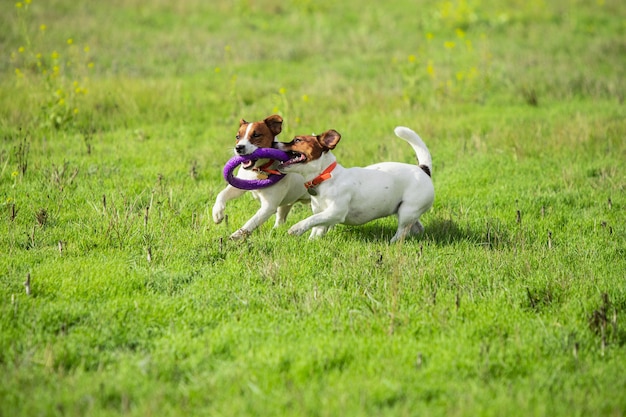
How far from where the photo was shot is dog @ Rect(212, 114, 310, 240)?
6.77 m

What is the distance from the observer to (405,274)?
231 inches

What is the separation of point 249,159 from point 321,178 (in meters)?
0.71

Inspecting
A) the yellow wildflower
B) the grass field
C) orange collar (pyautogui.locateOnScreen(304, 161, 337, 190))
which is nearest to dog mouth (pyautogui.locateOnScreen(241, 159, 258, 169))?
orange collar (pyautogui.locateOnScreen(304, 161, 337, 190))

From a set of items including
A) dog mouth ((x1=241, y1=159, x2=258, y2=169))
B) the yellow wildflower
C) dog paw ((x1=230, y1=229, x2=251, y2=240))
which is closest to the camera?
dog paw ((x1=230, y1=229, x2=251, y2=240))

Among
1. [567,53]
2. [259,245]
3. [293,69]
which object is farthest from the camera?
[567,53]

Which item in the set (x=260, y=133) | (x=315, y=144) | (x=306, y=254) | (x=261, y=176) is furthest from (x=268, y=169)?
(x=306, y=254)

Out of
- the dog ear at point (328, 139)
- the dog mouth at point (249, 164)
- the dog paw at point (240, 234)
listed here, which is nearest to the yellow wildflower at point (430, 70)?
the dog ear at point (328, 139)

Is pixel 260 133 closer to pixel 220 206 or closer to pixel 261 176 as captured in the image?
pixel 261 176

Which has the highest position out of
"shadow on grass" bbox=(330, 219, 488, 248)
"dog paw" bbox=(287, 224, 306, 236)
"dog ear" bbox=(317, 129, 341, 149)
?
"dog ear" bbox=(317, 129, 341, 149)

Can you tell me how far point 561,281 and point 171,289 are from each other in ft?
10.2

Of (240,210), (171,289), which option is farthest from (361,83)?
(171,289)

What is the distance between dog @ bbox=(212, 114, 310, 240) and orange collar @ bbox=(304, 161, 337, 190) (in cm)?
39

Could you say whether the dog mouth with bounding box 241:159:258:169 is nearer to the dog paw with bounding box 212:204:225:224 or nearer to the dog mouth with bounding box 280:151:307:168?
the dog mouth with bounding box 280:151:307:168

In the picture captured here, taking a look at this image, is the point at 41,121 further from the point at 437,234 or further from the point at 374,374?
the point at 374,374
